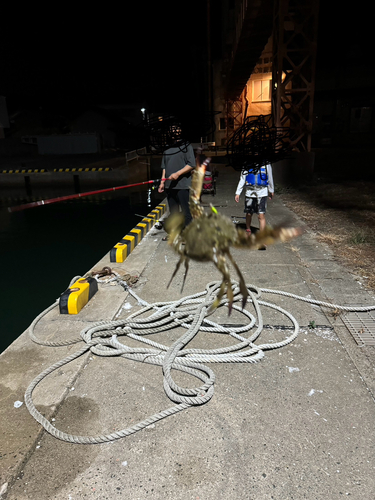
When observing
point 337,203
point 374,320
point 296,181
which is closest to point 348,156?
point 296,181

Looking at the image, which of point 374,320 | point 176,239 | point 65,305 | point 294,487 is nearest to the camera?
point 176,239

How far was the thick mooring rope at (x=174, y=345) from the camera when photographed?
8.93ft

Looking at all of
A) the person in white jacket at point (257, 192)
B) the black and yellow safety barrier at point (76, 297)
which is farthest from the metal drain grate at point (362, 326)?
the black and yellow safety barrier at point (76, 297)

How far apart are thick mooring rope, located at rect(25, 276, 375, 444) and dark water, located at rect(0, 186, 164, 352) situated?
2340 millimetres

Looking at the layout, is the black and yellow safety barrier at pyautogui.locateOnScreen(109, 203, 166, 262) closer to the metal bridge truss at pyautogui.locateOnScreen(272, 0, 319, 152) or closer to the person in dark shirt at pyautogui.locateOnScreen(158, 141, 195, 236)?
the person in dark shirt at pyautogui.locateOnScreen(158, 141, 195, 236)

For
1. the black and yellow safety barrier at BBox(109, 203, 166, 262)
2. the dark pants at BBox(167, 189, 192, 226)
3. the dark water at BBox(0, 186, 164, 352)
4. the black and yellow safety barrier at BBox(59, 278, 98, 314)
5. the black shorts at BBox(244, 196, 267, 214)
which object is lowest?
the dark water at BBox(0, 186, 164, 352)

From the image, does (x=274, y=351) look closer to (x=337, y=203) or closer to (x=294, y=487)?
(x=294, y=487)

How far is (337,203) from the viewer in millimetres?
10680

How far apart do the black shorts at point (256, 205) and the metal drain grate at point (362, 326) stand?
309 cm

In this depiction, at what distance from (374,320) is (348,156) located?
21589mm

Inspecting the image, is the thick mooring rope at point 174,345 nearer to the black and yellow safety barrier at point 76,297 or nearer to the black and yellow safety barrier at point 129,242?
the black and yellow safety barrier at point 76,297

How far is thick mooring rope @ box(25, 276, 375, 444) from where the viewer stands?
272 cm

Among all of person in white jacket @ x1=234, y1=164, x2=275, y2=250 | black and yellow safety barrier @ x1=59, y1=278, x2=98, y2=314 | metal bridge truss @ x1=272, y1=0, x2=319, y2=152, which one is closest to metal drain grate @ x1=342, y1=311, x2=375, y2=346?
person in white jacket @ x1=234, y1=164, x2=275, y2=250

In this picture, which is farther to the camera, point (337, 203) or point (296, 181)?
point (296, 181)
